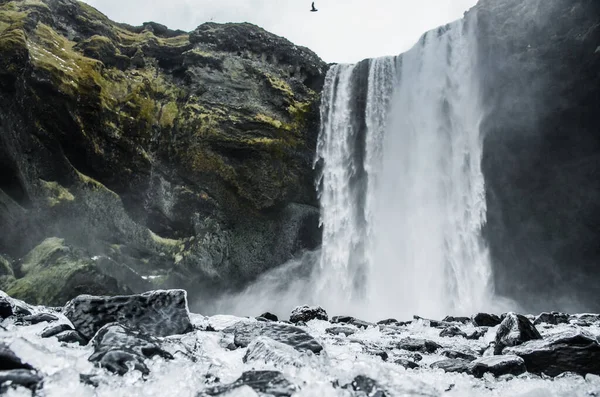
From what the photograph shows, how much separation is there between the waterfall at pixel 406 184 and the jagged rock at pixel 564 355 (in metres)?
17.8

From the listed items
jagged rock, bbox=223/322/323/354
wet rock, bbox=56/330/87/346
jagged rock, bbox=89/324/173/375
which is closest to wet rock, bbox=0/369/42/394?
jagged rock, bbox=89/324/173/375

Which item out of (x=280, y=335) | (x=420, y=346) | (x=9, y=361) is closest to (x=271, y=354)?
(x=280, y=335)

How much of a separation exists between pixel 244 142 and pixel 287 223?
660cm

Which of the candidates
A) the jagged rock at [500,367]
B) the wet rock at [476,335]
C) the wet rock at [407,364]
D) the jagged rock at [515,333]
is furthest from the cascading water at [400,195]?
the jagged rock at [500,367]

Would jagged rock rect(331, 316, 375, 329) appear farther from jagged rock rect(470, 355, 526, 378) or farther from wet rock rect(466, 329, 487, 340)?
jagged rock rect(470, 355, 526, 378)

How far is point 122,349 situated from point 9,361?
930 mm

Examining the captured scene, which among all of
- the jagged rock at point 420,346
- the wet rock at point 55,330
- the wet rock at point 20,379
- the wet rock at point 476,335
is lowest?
the wet rock at point 476,335

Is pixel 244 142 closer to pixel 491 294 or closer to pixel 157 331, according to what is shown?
pixel 491 294

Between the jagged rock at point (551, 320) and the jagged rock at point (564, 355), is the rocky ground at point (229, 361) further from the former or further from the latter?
the jagged rock at point (551, 320)

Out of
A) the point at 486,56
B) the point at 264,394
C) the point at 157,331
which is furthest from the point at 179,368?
the point at 486,56

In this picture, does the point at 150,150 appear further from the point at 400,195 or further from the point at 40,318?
the point at 40,318

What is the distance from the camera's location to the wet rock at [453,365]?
15.0ft

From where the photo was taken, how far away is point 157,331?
520cm

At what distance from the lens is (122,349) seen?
3.79 meters
